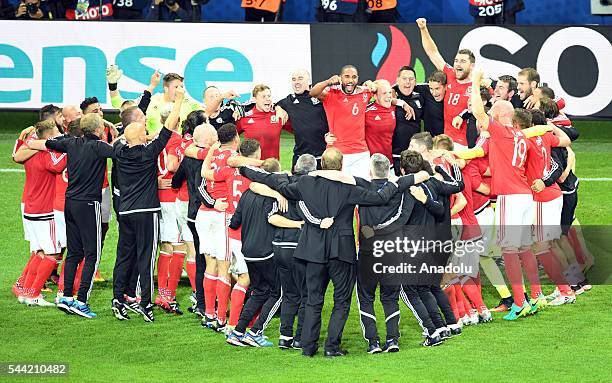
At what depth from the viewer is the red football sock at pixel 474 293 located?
1238 cm

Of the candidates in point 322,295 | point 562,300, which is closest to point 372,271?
point 322,295

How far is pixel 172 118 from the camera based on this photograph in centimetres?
1209

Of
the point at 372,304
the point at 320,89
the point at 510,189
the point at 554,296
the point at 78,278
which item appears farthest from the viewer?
the point at 320,89

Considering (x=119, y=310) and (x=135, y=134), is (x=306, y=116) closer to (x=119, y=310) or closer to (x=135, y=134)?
(x=135, y=134)

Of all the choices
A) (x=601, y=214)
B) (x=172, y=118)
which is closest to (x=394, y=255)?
(x=172, y=118)

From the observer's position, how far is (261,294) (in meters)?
11.5

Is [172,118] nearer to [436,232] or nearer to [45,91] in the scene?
[436,232]

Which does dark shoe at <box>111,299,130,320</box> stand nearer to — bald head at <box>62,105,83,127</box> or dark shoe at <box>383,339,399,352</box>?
bald head at <box>62,105,83,127</box>

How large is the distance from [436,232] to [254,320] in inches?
86.9

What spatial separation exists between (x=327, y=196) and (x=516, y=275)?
280 centimetres

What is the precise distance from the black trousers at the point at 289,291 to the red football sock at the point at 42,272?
10.0 feet

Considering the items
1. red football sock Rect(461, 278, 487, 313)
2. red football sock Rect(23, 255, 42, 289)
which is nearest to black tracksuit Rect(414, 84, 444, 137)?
red football sock Rect(461, 278, 487, 313)

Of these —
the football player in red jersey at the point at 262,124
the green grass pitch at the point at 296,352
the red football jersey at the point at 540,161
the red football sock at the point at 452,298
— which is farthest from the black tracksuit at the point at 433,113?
the red football sock at the point at 452,298

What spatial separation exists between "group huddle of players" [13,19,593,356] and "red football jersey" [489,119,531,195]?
15 millimetres
